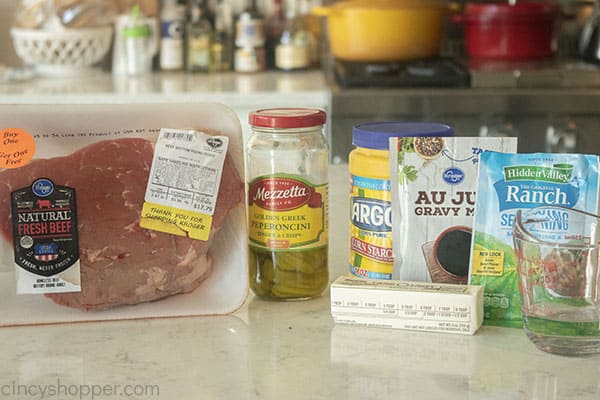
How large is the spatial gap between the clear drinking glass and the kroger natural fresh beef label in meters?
0.10

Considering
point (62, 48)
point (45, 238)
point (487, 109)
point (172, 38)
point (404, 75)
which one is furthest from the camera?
point (172, 38)

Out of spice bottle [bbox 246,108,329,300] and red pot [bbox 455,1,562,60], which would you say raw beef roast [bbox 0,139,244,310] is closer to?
spice bottle [bbox 246,108,329,300]

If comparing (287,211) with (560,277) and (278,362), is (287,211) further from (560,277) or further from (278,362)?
(560,277)

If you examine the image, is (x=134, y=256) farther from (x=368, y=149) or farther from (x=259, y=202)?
(x=368, y=149)

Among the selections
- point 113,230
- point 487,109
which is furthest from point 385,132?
point 487,109

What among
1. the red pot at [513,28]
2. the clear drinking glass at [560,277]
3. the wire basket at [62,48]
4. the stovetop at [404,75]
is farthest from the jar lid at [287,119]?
the wire basket at [62,48]

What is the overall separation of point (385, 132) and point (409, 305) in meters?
0.20

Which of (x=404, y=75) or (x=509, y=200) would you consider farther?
(x=404, y=75)

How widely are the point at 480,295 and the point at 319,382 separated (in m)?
0.21

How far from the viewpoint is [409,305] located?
91 centimetres

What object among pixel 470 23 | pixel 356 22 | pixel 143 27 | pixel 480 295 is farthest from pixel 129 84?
pixel 480 295

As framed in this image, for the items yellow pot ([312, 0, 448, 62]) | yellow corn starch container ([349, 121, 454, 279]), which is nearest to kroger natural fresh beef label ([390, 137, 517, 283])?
yellow corn starch container ([349, 121, 454, 279])

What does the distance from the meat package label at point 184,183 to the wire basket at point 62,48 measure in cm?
210

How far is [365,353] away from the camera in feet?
2.84
